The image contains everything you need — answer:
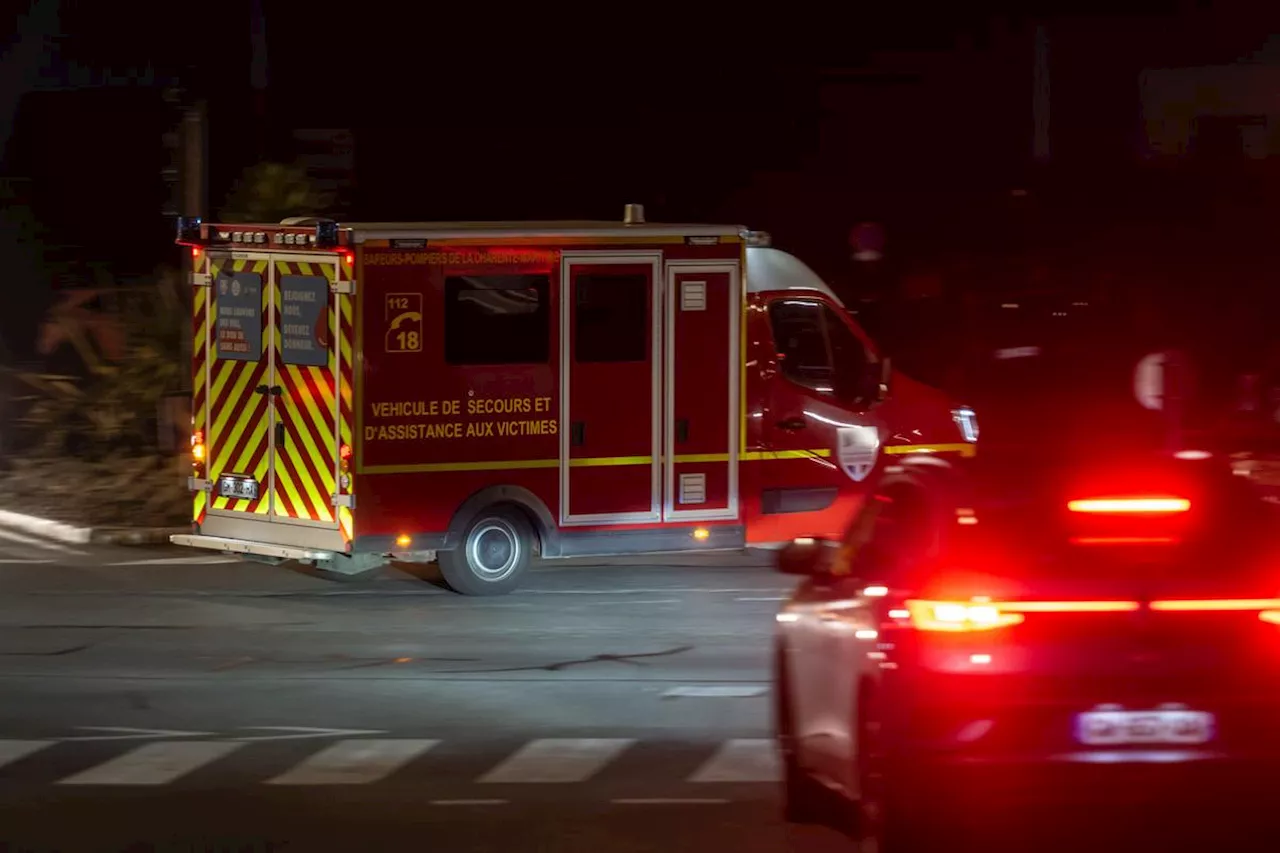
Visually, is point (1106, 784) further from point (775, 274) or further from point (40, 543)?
point (40, 543)

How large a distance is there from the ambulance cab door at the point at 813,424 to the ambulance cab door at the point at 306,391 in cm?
316

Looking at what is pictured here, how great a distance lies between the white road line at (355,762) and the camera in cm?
938

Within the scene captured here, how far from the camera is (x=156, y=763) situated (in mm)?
9766

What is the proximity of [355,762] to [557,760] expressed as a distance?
881 mm

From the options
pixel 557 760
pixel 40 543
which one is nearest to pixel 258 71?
pixel 40 543

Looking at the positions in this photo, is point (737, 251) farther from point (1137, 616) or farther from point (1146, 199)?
point (1146, 199)

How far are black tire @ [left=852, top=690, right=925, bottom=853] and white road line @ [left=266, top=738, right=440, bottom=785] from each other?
2.81 meters

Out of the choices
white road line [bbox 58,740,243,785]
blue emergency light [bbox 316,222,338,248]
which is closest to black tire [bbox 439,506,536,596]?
blue emergency light [bbox 316,222,338,248]

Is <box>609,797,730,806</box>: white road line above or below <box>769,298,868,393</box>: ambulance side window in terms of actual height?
below

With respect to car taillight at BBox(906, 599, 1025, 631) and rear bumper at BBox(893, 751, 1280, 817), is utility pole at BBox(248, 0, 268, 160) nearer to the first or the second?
car taillight at BBox(906, 599, 1025, 631)

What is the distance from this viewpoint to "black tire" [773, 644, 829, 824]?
8305 millimetres

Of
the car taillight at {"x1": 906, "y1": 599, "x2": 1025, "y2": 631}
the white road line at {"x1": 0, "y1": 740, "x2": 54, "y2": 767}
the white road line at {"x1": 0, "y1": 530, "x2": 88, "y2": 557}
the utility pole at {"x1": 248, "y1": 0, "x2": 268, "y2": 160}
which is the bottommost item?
the white road line at {"x1": 0, "y1": 740, "x2": 54, "y2": 767}

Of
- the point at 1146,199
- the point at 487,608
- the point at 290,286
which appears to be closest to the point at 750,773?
the point at 487,608

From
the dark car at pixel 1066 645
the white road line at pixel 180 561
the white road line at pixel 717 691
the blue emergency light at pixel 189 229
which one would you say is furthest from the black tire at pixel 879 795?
the white road line at pixel 180 561
